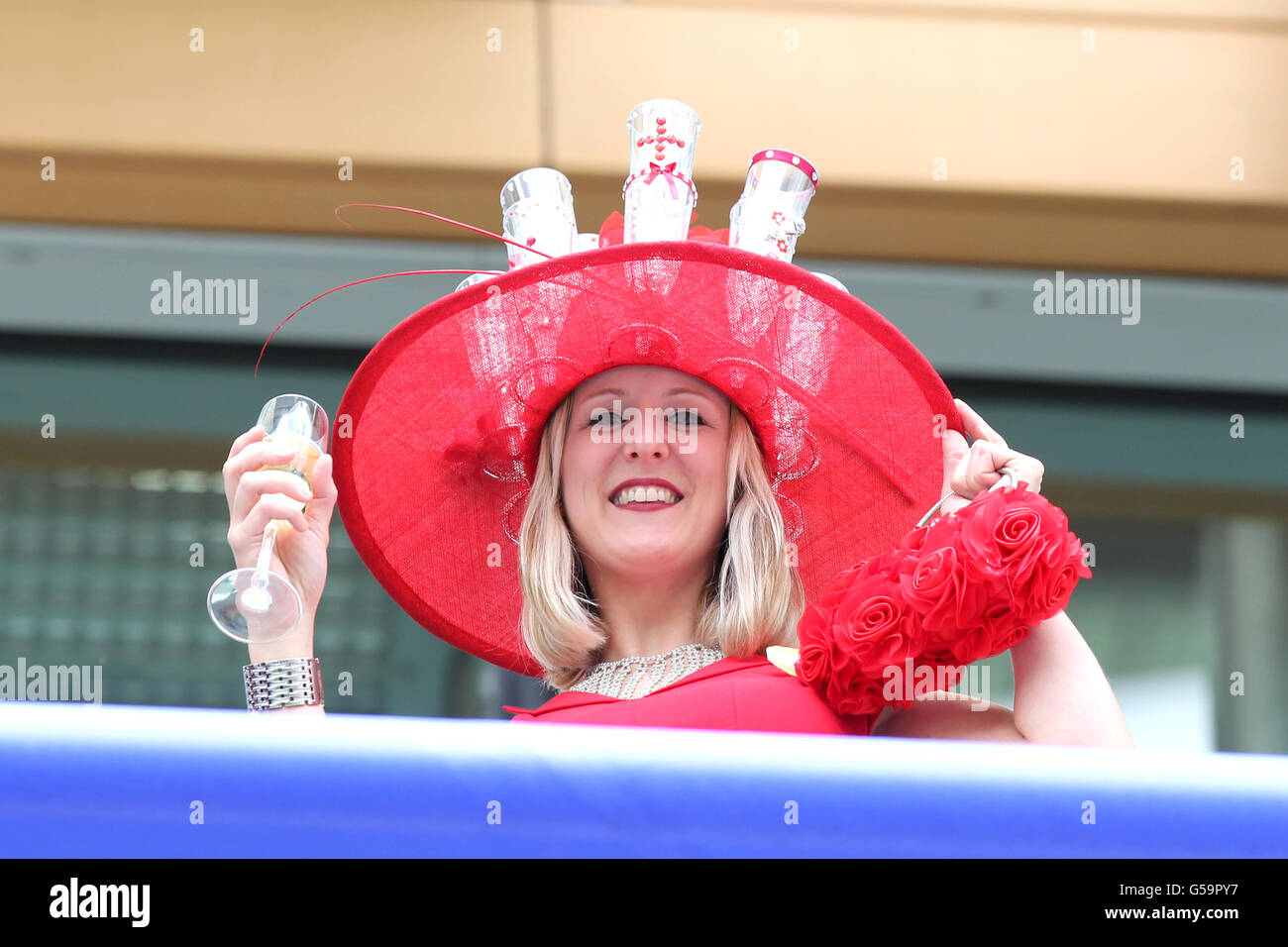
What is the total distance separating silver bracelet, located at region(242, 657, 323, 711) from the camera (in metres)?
1.32

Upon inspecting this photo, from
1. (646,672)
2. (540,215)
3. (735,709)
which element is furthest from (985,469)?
(540,215)

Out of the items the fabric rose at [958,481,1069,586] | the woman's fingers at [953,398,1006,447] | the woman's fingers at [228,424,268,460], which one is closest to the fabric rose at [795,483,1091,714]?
the fabric rose at [958,481,1069,586]

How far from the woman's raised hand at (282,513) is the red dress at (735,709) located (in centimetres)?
28

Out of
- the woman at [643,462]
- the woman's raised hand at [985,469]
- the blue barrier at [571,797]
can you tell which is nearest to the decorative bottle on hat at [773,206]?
the woman at [643,462]

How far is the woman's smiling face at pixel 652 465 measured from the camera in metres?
1.50

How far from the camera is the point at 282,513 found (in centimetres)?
128

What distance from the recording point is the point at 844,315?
4.67 feet

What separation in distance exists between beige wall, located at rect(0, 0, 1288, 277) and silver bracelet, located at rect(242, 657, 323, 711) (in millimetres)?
1900

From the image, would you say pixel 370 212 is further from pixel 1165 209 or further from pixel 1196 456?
pixel 1196 456

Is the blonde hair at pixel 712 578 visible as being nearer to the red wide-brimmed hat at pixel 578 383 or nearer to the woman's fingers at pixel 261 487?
the red wide-brimmed hat at pixel 578 383

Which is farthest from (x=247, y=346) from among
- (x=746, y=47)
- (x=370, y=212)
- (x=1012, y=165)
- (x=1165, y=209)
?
(x=1165, y=209)

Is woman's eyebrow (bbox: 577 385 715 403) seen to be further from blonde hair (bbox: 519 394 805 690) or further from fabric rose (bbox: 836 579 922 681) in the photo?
fabric rose (bbox: 836 579 922 681)

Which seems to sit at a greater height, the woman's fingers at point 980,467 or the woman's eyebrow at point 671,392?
the woman's eyebrow at point 671,392

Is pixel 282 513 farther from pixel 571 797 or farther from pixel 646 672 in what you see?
pixel 571 797
